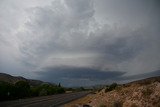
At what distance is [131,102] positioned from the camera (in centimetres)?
2830

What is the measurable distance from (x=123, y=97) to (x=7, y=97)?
3726cm

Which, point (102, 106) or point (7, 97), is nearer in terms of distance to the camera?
point (102, 106)

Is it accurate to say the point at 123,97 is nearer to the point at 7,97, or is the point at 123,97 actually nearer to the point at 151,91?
the point at 151,91

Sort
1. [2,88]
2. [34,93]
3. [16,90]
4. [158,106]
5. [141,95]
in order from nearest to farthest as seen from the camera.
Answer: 1. [158,106]
2. [141,95]
3. [2,88]
4. [16,90]
5. [34,93]

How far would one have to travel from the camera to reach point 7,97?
65.3 m

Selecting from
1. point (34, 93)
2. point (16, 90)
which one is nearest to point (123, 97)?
point (16, 90)

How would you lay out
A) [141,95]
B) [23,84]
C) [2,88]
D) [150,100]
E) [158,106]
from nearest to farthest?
[158,106] < [150,100] < [141,95] < [2,88] < [23,84]

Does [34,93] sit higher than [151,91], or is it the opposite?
[34,93]

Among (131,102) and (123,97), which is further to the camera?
(123,97)

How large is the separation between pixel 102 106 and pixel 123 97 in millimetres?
2541

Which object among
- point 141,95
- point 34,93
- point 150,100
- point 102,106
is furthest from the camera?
point 34,93

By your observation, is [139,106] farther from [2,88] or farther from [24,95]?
[24,95]

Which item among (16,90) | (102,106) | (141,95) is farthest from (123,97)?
(16,90)

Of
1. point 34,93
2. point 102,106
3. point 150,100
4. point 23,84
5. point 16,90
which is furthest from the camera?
point 34,93
